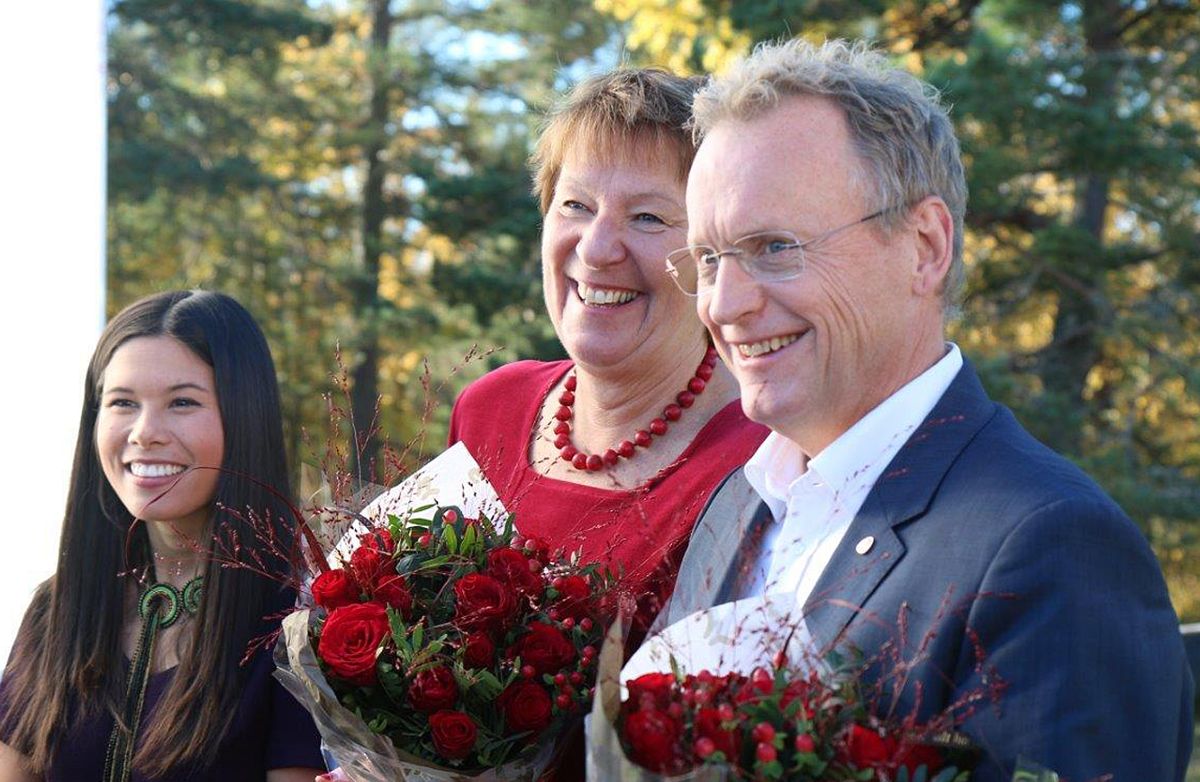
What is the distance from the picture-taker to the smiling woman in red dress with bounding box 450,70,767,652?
298 cm

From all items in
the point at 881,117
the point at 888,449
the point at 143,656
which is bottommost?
the point at 143,656

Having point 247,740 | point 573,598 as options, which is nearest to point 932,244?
point 573,598

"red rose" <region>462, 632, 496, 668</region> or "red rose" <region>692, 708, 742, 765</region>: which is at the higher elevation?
"red rose" <region>692, 708, 742, 765</region>

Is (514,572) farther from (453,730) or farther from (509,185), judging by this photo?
(509,185)

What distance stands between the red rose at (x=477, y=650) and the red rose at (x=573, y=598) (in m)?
0.15

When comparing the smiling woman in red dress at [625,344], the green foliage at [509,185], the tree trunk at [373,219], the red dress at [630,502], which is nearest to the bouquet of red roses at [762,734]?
the red dress at [630,502]

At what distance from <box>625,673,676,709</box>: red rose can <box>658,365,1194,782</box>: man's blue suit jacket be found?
22cm

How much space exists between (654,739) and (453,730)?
0.58 m

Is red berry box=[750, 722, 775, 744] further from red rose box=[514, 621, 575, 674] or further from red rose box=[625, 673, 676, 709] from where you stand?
red rose box=[514, 621, 575, 674]

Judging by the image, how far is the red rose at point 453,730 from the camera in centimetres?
219

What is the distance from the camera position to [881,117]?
2.21m

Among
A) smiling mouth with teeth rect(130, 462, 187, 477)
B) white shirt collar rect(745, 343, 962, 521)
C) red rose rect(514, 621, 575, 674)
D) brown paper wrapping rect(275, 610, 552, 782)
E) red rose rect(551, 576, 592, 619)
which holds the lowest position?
brown paper wrapping rect(275, 610, 552, 782)

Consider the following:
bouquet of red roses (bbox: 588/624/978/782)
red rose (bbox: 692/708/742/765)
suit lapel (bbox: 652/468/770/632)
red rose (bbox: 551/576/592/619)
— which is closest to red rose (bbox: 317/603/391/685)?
red rose (bbox: 551/576/592/619)

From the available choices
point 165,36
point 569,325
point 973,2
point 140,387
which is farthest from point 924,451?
point 165,36
